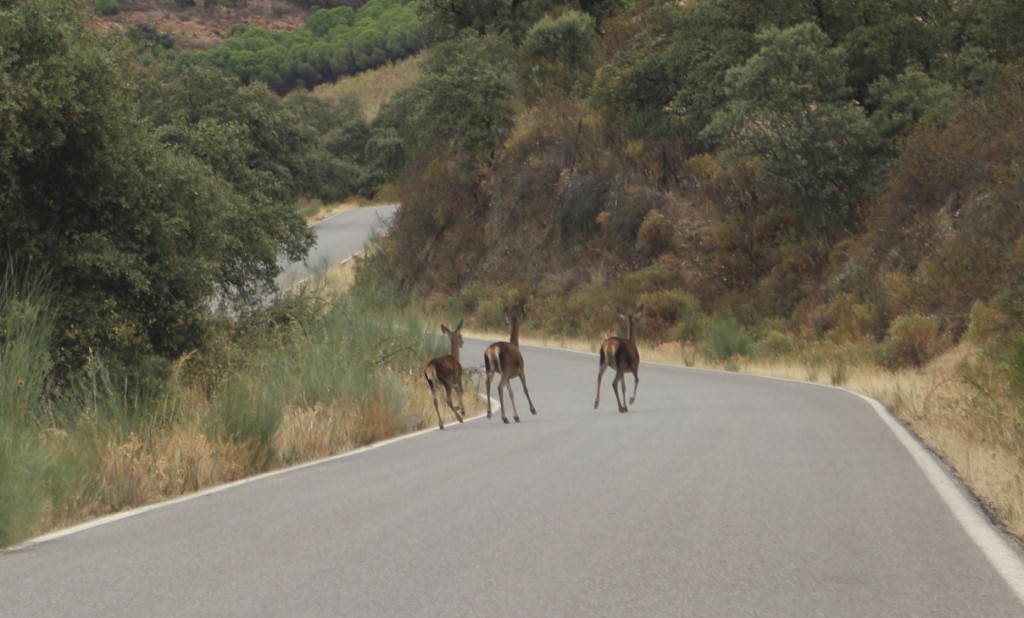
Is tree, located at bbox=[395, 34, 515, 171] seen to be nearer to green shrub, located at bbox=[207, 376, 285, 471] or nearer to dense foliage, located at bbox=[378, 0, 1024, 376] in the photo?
dense foliage, located at bbox=[378, 0, 1024, 376]

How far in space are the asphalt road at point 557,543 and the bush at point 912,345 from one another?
1579cm

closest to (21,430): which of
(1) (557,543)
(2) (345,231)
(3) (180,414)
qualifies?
(3) (180,414)

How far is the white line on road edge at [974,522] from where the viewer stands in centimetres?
799

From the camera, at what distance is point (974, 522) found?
9.80 metres

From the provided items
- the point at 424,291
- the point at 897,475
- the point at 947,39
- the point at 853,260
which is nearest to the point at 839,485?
the point at 897,475

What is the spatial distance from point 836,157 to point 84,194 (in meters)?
27.1

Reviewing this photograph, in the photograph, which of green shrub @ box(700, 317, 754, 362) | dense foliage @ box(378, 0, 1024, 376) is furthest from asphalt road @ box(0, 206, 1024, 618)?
green shrub @ box(700, 317, 754, 362)

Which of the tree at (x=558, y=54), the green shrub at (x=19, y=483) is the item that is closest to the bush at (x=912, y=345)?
the green shrub at (x=19, y=483)

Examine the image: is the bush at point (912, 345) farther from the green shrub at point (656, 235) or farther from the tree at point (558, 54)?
the tree at point (558, 54)

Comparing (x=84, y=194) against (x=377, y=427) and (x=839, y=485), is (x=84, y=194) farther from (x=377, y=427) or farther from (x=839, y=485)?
(x=839, y=485)

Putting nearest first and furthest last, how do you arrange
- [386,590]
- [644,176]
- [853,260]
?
1. [386,590]
2. [853,260]
3. [644,176]

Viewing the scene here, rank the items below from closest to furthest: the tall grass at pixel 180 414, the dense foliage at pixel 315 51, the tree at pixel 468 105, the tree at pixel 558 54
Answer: the tall grass at pixel 180 414 → the tree at pixel 468 105 → the tree at pixel 558 54 → the dense foliage at pixel 315 51

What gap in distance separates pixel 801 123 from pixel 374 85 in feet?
350

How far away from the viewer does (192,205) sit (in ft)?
60.2
